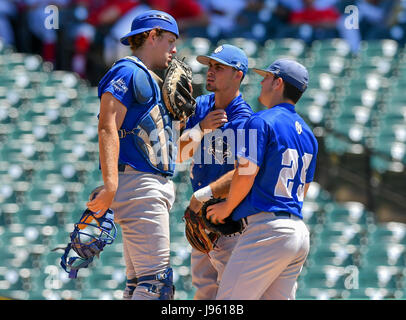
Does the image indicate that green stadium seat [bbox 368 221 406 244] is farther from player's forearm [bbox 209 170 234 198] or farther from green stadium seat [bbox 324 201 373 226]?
player's forearm [bbox 209 170 234 198]

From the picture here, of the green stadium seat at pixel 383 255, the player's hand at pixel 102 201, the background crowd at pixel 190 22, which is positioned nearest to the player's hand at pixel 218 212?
the player's hand at pixel 102 201

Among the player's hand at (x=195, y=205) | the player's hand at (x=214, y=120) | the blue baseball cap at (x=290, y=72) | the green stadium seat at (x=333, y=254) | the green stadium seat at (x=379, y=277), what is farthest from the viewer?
the green stadium seat at (x=333, y=254)

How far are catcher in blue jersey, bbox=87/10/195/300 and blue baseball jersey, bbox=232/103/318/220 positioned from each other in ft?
1.24

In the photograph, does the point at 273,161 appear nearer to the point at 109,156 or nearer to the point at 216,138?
the point at 216,138

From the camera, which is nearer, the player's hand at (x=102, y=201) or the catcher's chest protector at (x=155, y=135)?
the player's hand at (x=102, y=201)

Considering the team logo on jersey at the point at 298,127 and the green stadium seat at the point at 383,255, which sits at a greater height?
the team logo on jersey at the point at 298,127

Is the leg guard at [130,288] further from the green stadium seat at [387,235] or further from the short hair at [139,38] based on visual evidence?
the green stadium seat at [387,235]

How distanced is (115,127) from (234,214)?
68 cm

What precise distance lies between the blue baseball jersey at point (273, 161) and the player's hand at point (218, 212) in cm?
7

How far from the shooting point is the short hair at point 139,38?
3.29 metres

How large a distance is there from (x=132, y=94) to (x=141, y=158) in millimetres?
290

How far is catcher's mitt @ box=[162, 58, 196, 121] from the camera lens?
328 centimetres

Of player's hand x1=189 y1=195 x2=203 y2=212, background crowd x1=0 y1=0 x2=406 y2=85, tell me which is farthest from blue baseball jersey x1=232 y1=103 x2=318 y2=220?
background crowd x1=0 y1=0 x2=406 y2=85

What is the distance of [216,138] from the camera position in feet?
12.0
